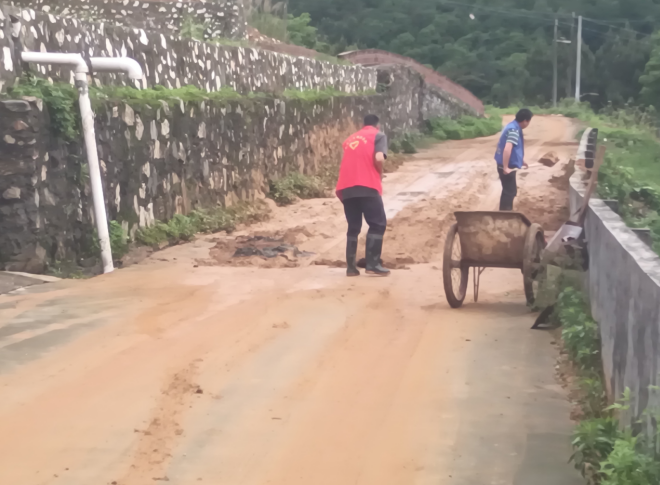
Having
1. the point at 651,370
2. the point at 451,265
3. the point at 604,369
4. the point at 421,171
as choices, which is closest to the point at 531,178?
the point at 421,171

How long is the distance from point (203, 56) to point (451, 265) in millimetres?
7680

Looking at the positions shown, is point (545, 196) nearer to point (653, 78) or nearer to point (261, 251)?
point (261, 251)

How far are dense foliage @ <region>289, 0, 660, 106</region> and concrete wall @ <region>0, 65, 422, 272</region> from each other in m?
53.0

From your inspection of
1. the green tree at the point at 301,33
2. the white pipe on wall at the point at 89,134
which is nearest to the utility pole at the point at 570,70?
the green tree at the point at 301,33

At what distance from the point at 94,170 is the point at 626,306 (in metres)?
6.47

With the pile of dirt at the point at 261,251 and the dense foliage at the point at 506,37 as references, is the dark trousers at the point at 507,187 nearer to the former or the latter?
the pile of dirt at the point at 261,251

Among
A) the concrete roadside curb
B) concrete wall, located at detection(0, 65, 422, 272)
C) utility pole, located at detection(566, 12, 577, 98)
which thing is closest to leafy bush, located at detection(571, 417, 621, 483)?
the concrete roadside curb

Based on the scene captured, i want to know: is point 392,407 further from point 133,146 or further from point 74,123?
point 133,146

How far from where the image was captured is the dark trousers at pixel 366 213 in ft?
31.3

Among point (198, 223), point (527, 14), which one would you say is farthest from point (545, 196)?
point (527, 14)

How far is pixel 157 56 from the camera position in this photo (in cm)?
1254

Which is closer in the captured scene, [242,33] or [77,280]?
[77,280]

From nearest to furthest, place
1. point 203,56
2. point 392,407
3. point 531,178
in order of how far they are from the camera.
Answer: point 392,407 < point 203,56 < point 531,178

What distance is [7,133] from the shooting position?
341 inches
